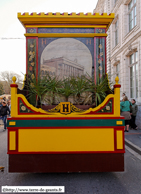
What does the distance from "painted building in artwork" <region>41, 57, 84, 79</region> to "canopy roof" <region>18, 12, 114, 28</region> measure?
2.91 ft

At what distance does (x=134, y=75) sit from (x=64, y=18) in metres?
7.82

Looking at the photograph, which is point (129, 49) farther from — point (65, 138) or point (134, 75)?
point (65, 138)

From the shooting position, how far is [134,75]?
9.94 m

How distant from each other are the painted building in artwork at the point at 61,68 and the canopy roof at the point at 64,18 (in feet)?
2.91

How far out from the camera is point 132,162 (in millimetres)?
3895

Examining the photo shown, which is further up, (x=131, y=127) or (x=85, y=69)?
(x=85, y=69)

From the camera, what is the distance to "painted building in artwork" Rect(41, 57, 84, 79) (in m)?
3.66

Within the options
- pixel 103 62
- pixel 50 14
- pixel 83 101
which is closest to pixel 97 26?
pixel 103 62

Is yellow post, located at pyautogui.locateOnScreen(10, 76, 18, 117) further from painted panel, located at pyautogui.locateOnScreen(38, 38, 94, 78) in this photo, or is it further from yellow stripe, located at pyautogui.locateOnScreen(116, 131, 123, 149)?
yellow stripe, located at pyautogui.locateOnScreen(116, 131, 123, 149)

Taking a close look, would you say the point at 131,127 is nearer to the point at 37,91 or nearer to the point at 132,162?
the point at 132,162

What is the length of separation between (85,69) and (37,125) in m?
1.83

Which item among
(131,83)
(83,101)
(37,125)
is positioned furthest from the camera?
(131,83)

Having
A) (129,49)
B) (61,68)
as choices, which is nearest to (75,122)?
(61,68)

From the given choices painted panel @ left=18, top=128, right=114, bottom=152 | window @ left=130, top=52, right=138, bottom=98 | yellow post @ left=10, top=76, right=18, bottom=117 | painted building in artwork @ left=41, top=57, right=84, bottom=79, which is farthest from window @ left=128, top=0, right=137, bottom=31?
yellow post @ left=10, top=76, right=18, bottom=117
